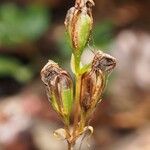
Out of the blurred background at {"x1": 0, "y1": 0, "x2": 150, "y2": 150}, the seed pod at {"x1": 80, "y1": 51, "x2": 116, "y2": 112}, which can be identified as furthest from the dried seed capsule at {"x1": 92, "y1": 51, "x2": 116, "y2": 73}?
the blurred background at {"x1": 0, "y1": 0, "x2": 150, "y2": 150}

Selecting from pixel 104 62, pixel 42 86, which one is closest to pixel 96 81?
pixel 104 62

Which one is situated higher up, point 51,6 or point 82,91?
point 51,6

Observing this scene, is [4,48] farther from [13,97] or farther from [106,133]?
[106,133]

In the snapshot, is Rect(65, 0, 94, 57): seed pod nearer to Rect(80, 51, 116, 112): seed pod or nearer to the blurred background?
Rect(80, 51, 116, 112): seed pod

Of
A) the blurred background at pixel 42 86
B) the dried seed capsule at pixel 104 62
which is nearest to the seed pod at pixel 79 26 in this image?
the dried seed capsule at pixel 104 62

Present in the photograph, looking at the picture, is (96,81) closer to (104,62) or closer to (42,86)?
(104,62)

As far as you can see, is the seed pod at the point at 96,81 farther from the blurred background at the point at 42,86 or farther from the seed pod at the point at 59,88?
the blurred background at the point at 42,86

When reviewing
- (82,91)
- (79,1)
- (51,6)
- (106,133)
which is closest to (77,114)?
(82,91)
